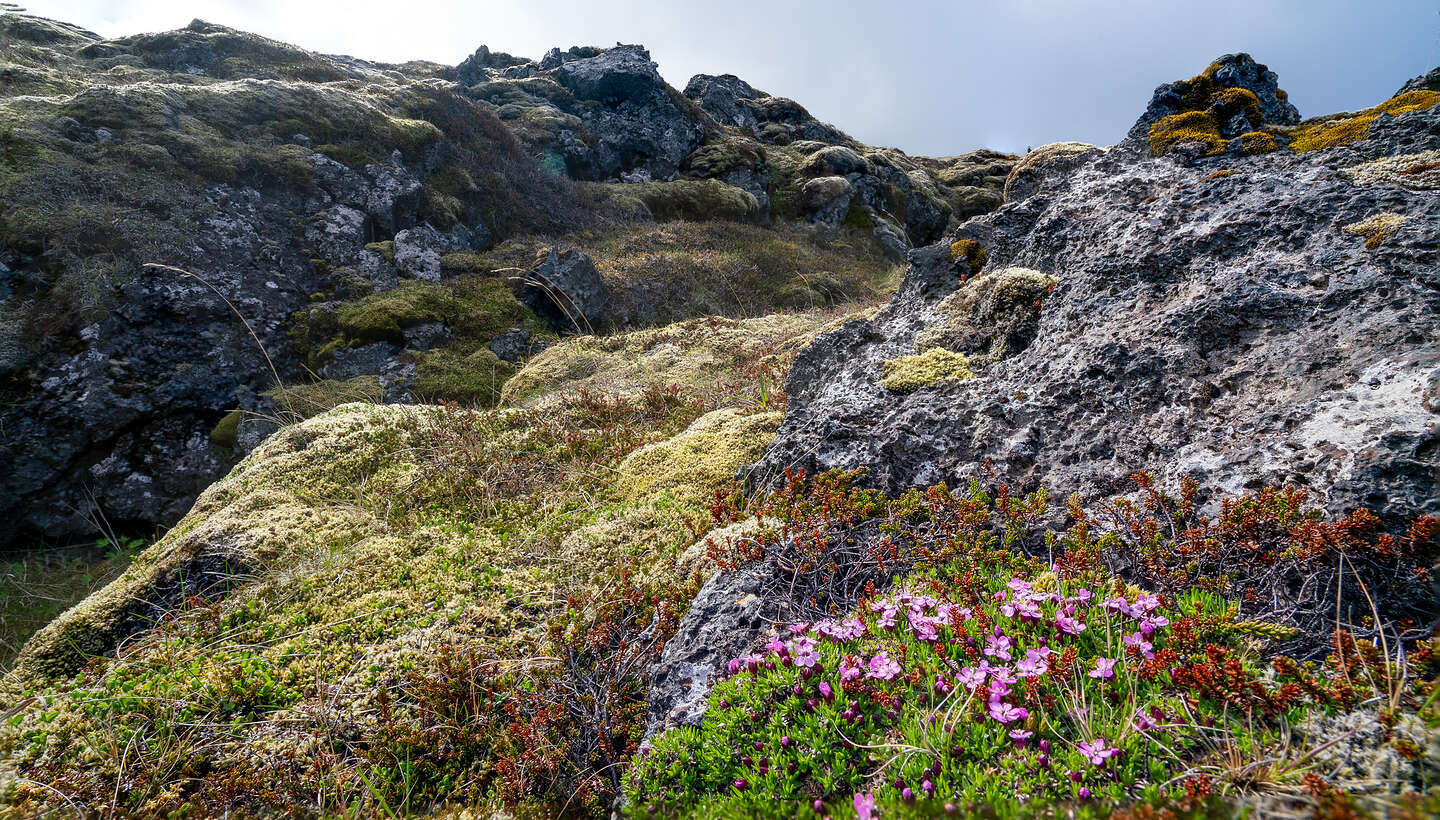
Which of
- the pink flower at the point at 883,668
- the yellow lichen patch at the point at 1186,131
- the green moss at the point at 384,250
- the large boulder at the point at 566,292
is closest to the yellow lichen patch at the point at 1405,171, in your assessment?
the yellow lichen patch at the point at 1186,131

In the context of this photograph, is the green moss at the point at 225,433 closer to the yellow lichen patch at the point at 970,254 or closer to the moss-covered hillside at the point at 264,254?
the moss-covered hillside at the point at 264,254

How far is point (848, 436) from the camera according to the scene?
458cm

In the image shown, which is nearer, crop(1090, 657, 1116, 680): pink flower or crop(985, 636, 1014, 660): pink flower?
crop(1090, 657, 1116, 680): pink flower

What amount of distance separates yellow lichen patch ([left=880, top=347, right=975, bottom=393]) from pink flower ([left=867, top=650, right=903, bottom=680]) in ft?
9.40

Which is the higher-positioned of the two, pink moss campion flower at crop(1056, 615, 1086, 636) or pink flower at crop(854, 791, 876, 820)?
pink moss campion flower at crop(1056, 615, 1086, 636)

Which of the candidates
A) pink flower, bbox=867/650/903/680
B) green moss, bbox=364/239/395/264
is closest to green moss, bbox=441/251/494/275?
green moss, bbox=364/239/395/264

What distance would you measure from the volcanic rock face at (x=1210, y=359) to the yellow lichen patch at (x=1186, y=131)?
326 mm

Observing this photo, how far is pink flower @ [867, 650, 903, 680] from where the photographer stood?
2.49m

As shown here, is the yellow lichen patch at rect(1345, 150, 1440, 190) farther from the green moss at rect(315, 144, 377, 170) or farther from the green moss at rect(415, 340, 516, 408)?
the green moss at rect(315, 144, 377, 170)

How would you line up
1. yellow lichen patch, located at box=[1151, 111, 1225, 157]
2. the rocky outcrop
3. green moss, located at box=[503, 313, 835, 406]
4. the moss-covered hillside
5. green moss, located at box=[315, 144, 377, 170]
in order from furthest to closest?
1. the rocky outcrop
2. green moss, located at box=[315, 144, 377, 170]
3. the moss-covered hillside
4. green moss, located at box=[503, 313, 835, 406]
5. yellow lichen patch, located at box=[1151, 111, 1225, 157]

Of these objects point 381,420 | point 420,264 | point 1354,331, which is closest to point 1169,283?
point 1354,331

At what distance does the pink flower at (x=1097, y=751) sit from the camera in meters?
1.95

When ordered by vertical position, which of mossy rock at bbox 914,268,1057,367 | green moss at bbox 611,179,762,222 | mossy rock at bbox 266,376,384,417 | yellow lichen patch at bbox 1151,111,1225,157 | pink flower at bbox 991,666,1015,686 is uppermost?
green moss at bbox 611,179,762,222

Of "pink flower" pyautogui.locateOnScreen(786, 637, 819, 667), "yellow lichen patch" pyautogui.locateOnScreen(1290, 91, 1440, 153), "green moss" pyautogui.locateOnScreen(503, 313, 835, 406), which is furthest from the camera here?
"green moss" pyautogui.locateOnScreen(503, 313, 835, 406)
